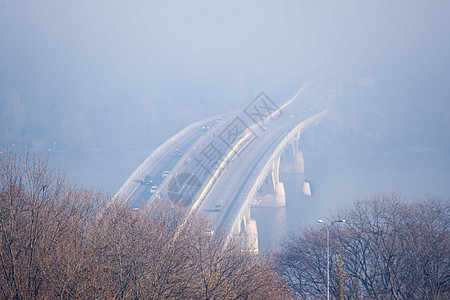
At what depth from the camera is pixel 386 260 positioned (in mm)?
14766

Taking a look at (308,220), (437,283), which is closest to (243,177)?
(308,220)

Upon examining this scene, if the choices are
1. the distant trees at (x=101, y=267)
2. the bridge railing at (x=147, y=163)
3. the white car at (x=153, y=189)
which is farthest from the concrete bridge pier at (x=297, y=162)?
the distant trees at (x=101, y=267)

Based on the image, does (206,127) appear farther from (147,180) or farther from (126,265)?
(126,265)

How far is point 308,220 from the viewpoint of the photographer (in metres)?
34.8

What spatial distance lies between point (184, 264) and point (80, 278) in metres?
2.78

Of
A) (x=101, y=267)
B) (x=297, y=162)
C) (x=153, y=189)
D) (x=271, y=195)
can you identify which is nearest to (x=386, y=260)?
(x=101, y=267)

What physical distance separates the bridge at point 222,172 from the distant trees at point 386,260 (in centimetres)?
430

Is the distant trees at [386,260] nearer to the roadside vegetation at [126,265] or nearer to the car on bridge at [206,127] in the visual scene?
the roadside vegetation at [126,265]

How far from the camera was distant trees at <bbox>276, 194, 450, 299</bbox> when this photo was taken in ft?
45.8

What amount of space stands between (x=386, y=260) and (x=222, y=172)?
67.1ft

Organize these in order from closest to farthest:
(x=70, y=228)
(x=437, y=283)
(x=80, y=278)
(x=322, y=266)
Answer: (x=80, y=278) < (x=70, y=228) < (x=437, y=283) < (x=322, y=266)

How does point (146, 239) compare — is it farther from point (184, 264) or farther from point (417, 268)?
point (417, 268)

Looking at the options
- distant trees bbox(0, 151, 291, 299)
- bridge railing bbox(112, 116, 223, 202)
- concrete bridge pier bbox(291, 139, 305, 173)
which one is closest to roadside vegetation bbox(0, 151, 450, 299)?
distant trees bbox(0, 151, 291, 299)

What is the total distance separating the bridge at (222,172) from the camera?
27891 mm
